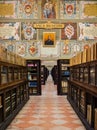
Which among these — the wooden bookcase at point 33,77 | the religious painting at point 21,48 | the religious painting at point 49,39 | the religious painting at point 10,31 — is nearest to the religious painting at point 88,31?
the religious painting at point 49,39

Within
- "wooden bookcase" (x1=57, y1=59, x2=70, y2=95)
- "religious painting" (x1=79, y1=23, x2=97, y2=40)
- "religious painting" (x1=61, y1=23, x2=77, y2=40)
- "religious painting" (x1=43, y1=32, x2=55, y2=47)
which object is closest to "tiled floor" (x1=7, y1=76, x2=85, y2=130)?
"wooden bookcase" (x1=57, y1=59, x2=70, y2=95)

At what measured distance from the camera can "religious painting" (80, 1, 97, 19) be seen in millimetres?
18125

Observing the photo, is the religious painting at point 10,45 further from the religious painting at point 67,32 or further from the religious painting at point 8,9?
the religious painting at point 67,32

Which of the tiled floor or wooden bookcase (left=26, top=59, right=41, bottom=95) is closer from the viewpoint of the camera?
the tiled floor

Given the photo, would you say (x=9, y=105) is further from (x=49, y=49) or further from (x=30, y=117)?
(x=49, y=49)

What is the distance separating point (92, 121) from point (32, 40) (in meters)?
12.0

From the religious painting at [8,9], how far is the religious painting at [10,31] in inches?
23.5

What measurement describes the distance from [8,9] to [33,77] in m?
4.89

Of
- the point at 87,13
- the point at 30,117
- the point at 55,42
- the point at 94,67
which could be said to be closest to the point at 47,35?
the point at 55,42

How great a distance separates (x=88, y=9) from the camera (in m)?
18.2

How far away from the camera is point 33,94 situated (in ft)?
58.5

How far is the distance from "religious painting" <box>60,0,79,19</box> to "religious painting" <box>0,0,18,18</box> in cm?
316

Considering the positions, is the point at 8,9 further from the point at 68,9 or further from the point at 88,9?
the point at 88,9

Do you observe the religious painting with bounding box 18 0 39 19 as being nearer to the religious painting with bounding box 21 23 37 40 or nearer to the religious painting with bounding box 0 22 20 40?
the religious painting with bounding box 21 23 37 40
